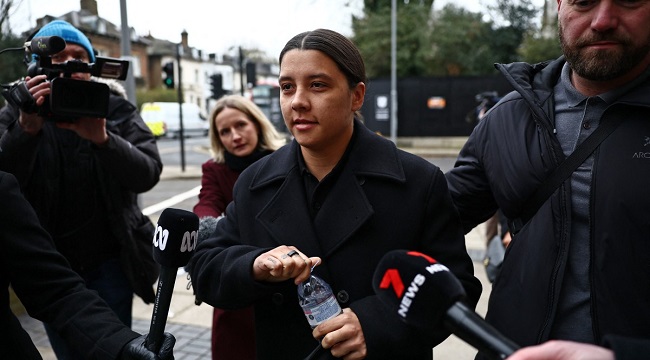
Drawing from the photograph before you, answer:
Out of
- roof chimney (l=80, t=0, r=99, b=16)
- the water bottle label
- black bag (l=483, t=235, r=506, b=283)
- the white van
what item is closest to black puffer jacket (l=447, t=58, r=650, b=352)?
the water bottle label

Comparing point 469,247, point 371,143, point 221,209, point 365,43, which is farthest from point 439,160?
point 371,143

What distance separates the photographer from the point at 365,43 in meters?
24.5

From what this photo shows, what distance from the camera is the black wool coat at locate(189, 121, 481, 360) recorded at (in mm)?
1738

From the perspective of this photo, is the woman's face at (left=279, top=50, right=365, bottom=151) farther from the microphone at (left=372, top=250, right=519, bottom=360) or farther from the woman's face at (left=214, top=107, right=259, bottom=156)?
the woman's face at (left=214, top=107, right=259, bottom=156)

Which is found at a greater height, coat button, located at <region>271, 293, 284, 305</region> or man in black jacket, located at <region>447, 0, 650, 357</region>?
man in black jacket, located at <region>447, 0, 650, 357</region>

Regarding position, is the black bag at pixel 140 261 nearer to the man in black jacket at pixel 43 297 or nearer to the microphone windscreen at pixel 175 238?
the man in black jacket at pixel 43 297

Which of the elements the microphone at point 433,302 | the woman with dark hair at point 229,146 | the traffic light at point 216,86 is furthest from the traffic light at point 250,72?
the microphone at point 433,302

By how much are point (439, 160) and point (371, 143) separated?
1632 cm

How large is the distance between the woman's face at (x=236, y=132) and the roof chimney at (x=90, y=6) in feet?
6.81

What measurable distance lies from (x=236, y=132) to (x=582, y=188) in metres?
2.21

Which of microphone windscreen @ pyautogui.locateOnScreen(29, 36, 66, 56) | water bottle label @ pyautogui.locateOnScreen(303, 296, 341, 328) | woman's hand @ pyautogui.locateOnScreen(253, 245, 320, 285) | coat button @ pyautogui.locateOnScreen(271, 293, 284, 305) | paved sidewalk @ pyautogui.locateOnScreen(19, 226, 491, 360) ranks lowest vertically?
paved sidewalk @ pyautogui.locateOnScreen(19, 226, 491, 360)

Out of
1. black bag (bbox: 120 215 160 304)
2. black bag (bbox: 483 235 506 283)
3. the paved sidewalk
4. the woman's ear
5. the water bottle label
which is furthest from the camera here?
the paved sidewalk

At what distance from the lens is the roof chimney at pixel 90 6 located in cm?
484

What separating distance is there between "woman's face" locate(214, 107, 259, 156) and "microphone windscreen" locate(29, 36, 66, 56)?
1.19 metres
